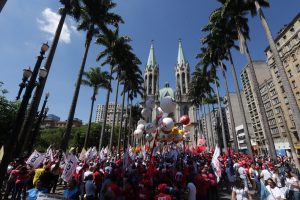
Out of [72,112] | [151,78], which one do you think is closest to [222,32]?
[72,112]

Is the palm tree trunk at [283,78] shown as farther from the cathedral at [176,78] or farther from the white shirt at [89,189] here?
the cathedral at [176,78]

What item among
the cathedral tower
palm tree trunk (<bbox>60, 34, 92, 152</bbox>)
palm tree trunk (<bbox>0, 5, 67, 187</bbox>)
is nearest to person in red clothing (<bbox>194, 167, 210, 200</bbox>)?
palm tree trunk (<bbox>0, 5, 67, 187</bbox>)

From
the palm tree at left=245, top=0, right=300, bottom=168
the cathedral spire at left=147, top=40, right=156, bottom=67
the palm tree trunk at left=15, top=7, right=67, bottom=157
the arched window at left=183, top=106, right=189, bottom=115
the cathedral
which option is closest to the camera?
the palm tree trunk at left=15, top=7, right=67, bottom=157

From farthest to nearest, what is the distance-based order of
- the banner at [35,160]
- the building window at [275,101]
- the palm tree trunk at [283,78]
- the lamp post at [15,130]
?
the building window at [275,101], the palm tree trunk at [283,78], the banner at [35,160], the lamp post at [15,130]

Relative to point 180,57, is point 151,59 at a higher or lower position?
lower

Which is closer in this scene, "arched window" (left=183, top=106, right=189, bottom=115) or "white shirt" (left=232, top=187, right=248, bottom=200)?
"white shirt" (left=232, top=187, right=248, bottom=200)

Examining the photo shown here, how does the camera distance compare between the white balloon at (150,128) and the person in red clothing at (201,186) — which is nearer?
the person in red clothing at (201,186)

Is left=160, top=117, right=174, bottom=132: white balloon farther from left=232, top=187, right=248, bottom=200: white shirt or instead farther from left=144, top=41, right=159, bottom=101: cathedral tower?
left=144, top=41, right=159, bottom=101: cathedral tower

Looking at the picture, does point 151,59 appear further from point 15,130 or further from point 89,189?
point 89,189

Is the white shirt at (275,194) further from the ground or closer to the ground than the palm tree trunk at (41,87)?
closer to the ground

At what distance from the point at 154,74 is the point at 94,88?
59.7 m

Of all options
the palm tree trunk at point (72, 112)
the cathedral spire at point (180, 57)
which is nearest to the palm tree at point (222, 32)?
the palm tree trunk at point (72, 112)

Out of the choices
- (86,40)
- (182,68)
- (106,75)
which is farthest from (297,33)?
(182,68)

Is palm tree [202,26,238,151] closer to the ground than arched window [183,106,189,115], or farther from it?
Answer: closer to the ground
